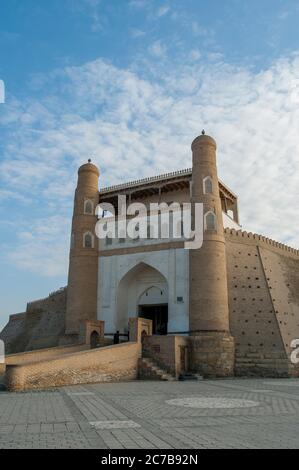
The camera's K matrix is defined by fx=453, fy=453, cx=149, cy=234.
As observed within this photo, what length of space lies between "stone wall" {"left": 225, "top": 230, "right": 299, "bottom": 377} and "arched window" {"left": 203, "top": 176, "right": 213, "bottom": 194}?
247cm

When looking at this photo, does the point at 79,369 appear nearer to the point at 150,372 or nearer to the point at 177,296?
the point at 150,372

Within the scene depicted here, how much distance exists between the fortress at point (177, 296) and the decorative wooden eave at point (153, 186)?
2.1 inches

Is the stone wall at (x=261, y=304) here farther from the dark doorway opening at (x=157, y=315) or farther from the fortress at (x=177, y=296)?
the dark doorway opening at (x=157, y=315)

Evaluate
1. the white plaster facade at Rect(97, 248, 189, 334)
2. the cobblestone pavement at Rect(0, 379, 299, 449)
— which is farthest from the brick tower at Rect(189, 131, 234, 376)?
the cobblestone pavement at Rect(0, 379, 299, 449)

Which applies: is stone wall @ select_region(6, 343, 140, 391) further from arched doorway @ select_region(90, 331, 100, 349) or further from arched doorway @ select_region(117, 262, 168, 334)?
arched doorway @ select_region(117, 262, 168, 334)

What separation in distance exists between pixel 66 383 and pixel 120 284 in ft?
30.5

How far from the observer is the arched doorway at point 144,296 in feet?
68.1

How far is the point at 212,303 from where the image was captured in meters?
17.5

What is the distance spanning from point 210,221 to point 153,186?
4.37m

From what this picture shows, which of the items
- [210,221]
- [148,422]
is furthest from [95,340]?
[148,422]

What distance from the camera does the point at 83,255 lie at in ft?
68.9

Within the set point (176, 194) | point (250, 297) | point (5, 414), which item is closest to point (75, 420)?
point (5, 414)

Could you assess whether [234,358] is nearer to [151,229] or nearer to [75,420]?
[151,229]

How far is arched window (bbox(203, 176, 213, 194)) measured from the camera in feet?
63.5
